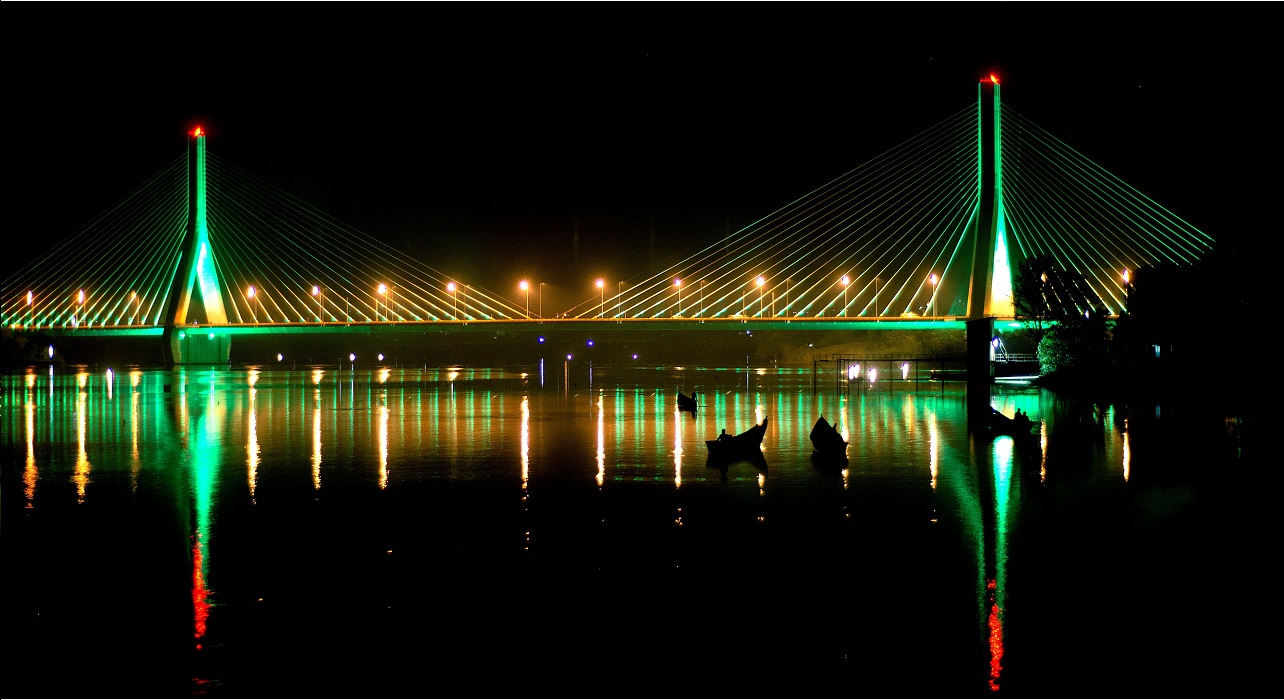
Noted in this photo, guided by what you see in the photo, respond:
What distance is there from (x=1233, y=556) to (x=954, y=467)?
6670mm

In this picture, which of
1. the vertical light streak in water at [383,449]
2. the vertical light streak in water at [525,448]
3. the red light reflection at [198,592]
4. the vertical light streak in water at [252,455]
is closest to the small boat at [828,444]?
the vertical light streak in water at [525,448]

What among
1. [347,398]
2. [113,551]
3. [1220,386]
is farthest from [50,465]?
[1220,386]

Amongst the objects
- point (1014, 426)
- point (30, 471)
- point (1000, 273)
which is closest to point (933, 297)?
point (1000, 273)

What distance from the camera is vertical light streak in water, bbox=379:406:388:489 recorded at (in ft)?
50.5

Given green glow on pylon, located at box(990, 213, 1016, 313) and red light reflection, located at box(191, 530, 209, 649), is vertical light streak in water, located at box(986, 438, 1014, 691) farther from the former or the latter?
green glow on pylon, located at box(990, 213, 1016, 313)

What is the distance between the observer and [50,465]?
17156mm

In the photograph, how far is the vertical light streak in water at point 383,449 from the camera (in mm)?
15406

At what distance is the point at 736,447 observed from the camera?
17609 millimetres

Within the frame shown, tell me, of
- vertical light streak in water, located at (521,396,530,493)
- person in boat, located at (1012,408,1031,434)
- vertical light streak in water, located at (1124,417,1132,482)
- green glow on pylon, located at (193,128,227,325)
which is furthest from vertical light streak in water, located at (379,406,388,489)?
green glow on pylon, located at (193,128,227,325)

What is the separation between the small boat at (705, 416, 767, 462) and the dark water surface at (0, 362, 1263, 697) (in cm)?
53

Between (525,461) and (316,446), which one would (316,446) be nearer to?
(316,446)

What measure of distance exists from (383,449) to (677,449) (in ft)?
16.0

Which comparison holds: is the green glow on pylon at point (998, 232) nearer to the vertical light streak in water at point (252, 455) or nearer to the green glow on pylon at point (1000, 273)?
the green glow on pylon at point (1000, 273)

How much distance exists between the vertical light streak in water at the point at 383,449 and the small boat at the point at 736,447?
184 inches
